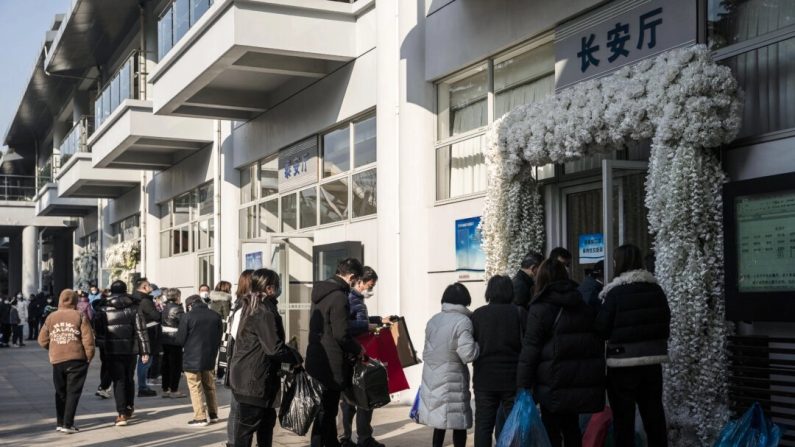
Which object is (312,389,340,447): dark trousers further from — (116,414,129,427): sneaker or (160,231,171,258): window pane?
(160,231,171,258): window pane

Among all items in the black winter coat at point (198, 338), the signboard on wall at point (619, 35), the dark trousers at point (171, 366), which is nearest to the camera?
the signboard on wall at point (619, 35)

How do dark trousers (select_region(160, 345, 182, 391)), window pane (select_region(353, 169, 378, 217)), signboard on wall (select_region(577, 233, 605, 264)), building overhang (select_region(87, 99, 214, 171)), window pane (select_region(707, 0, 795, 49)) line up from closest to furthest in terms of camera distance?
1. window pane (select_region(707, 0, 795, 49))
2. signboard on wall (select_region(577, 233, 605, 264))
3. window pane (select_region(353, 169, 378, 217))
4. dark trousers (select_region(160, 345, 182, 391))
5. building overhang (select_region(87, 99, 214, 171))

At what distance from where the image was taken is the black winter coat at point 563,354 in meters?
6.76

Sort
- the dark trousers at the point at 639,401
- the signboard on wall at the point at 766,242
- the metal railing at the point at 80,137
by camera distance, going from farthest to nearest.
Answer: the metal railing at the point at 80,137, the signboard on wall at the point at 766,242, the dark trousers at the point at 639,401

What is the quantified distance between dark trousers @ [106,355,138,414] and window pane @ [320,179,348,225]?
4557mm

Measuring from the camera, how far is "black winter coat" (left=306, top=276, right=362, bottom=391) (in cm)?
806

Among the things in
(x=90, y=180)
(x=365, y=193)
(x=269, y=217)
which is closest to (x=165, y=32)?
(x=269, y=217)

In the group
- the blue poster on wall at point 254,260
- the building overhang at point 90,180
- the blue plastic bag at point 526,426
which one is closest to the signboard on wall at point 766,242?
the blue plastic bag at point 526,426

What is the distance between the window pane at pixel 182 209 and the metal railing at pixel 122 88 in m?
2.96

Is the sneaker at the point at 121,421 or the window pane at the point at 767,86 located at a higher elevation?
the window pane at the point at 767,86

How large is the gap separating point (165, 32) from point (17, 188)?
98.3 ft

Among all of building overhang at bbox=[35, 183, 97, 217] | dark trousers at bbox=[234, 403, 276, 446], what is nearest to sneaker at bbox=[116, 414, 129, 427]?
dark trousers at bbox=[234, 403, 276, 446]

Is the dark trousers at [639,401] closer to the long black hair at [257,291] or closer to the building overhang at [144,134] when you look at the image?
the long black hair at [257,291]

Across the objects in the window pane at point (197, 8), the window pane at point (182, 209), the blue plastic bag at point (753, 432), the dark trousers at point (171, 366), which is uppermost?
the window pane at point (197, 8)
